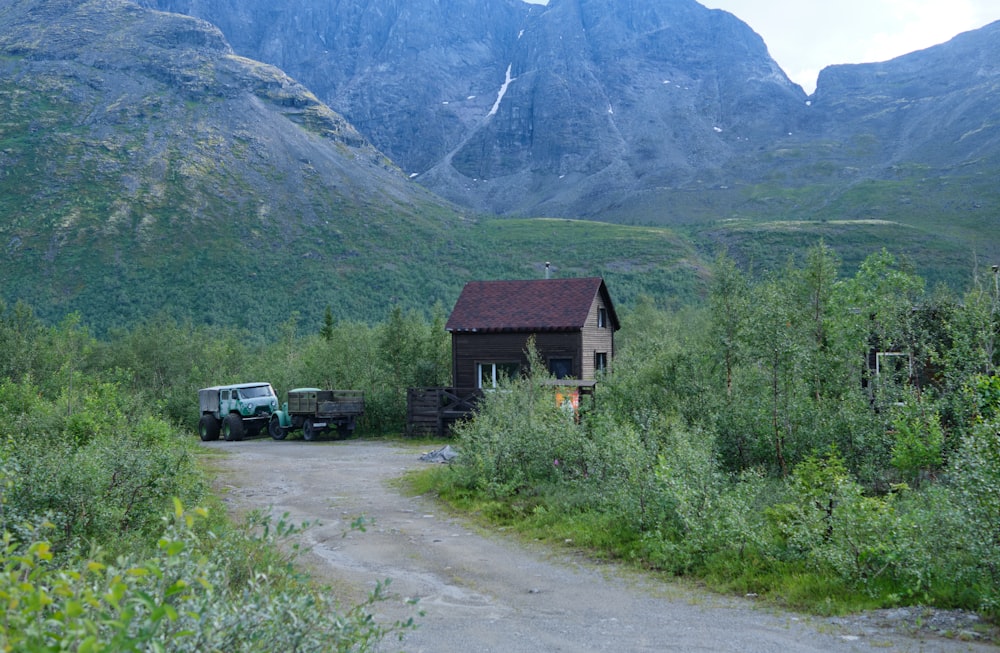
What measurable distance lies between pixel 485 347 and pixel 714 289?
18.1m

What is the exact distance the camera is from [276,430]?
34250mm

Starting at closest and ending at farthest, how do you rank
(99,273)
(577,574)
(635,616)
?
(635,616)
(577,574)
(99,273)

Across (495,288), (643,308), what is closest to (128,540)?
(495,288)

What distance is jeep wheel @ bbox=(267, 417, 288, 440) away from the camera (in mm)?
34031

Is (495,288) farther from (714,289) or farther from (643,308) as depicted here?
(643,308)

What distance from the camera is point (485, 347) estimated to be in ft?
112

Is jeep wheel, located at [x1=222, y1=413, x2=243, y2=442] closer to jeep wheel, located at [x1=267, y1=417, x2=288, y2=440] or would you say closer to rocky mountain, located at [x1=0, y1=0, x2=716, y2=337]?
jeep wheel, located at [x1=267, y1=417, x2=288, y2=440]

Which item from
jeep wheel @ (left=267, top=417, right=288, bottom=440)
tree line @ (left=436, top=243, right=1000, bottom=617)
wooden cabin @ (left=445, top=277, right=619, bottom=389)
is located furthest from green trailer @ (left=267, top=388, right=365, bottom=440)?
tree line @ (left=436, top=243, right=1000, bottom=617)

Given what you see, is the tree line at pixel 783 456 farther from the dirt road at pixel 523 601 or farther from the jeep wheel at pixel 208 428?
the jeep wheel at pixel 208 428

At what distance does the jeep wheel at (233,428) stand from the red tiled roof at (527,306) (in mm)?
10124

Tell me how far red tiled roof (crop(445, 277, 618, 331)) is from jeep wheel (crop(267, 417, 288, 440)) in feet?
27.7

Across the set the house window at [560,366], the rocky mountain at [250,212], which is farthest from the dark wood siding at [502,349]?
the rocky mountain at [250,212]

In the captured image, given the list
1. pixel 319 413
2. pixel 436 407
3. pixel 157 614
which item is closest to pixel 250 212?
pixel 319 413

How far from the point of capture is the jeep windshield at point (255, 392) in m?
35.5
